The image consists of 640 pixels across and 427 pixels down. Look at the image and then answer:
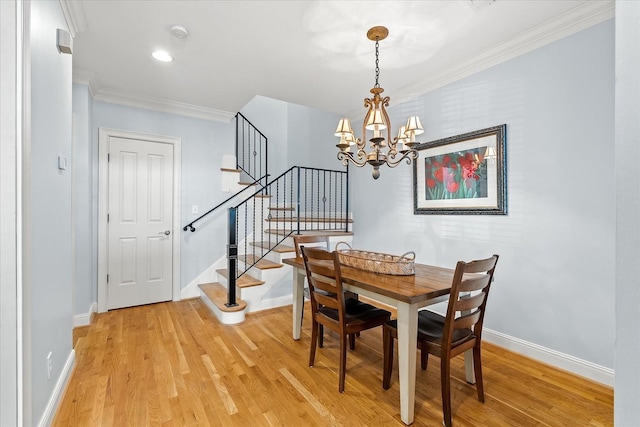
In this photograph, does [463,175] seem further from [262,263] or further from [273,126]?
[273,126]

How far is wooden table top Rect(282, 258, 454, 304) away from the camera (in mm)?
1624

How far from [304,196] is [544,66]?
3942 millimetres

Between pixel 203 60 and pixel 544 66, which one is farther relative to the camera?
pixel 203 60

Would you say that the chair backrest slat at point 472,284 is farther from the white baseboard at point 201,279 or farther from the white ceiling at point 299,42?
the white baseboard at point 201,279

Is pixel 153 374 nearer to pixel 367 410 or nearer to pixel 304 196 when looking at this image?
pixel 367 410

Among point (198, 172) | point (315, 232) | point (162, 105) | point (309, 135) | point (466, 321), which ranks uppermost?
point (309, 135)

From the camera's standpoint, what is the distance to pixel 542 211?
2.32m

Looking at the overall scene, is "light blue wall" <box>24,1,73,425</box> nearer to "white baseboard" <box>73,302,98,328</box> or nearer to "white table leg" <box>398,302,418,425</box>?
"white baseboard" <box>73,302,98,328</box>

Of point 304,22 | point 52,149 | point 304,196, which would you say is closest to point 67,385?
point 52,149

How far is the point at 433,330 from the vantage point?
1.81m

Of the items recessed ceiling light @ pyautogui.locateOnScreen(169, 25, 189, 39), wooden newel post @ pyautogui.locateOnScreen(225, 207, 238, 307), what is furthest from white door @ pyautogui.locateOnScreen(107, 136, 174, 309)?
recessed ceiling light @ pyautogui.locateOnScreen(169, 25, 189, 39)

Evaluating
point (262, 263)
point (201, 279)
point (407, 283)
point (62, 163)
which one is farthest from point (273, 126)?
point (407, 283)

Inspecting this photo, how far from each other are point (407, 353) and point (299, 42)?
2.45 metres

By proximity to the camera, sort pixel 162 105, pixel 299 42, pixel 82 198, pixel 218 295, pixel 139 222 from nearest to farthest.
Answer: pixel 299 42, pixel 82 198, pixel 218 295, pixel 139 222, pixel 162 105
